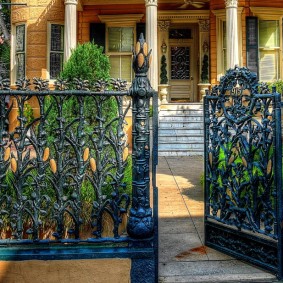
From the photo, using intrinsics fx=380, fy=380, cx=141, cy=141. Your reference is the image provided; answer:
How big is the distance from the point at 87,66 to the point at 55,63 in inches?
393

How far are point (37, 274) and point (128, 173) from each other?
223 centimetres

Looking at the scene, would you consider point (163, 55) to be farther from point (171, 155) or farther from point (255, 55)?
point (171, 155)

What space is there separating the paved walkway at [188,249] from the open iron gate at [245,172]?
0.57ft

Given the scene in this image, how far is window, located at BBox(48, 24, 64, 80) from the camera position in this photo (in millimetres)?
15094

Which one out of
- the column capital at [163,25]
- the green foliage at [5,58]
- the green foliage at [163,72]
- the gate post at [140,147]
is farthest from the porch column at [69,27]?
the green foliage at [5,58]

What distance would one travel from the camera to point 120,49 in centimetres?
1600

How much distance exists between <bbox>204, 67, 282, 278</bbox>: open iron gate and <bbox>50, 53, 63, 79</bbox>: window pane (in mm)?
11866

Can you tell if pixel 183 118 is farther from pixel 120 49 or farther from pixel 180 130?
Answer: pixel 120 49

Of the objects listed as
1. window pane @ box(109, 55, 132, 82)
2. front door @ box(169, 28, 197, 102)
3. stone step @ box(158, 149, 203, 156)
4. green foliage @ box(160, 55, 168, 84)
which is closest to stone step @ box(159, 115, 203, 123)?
stone step @ box(158, 149, 203, 156)

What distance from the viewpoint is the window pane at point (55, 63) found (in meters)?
15.1

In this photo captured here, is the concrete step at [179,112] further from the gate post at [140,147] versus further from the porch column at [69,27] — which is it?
the gate post at [140,147]

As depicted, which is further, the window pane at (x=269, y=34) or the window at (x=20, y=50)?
the window at (x=20, y=50)

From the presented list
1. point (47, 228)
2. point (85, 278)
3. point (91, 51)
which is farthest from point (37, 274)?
point (91, 51)

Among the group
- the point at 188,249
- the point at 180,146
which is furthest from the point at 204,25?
the point at 188,249
